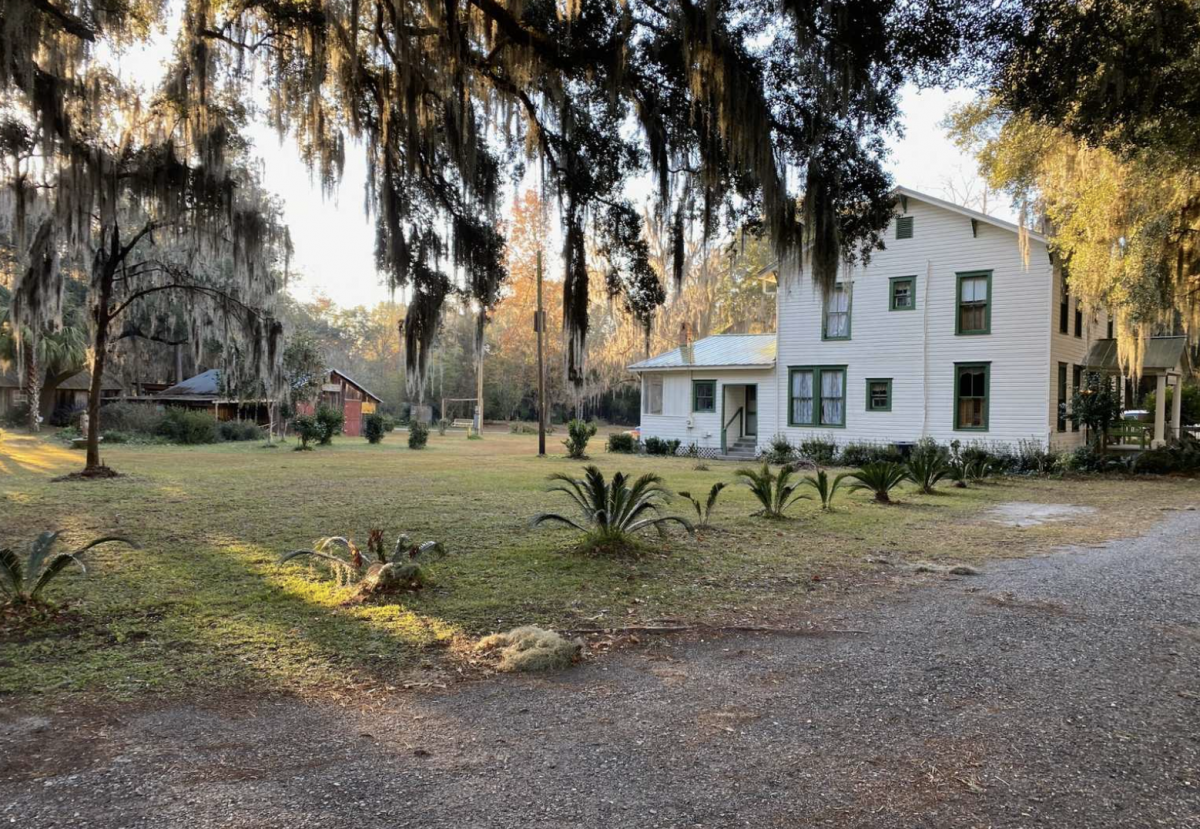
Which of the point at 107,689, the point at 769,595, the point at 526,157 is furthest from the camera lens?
the point at 526,157

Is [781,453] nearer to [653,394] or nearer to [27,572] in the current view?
[653,394]

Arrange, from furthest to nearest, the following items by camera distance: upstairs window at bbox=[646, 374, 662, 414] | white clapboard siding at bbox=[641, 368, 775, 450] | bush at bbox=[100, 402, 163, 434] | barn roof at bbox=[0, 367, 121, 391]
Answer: barn roof at bbox=[0, 367, 121, 391]
bush at bbox=[100, 402, 163, 434]
upstairs window at bbox=[646, 374, 662, 414]
white clapboard siding at bbox=[641, 368, 775, 450]

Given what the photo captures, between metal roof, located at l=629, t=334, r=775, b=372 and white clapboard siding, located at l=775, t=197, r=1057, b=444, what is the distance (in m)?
1.48

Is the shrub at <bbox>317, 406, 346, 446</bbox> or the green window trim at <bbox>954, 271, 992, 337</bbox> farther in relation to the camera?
the shrub at <bbox>317, 406, 346, 446</bbox>

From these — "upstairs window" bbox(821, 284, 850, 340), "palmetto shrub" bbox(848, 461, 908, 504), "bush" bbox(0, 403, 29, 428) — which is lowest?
"palmetto shrub" bbox(848, 461, 908, 504)

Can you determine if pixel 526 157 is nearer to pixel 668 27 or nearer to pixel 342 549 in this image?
pixel 668 27

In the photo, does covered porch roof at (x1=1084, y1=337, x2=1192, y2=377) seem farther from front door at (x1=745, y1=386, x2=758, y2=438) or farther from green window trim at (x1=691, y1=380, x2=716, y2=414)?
green window trim at (x1=691, y1=380, x2=716, y2=414)

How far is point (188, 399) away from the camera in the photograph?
31750 millimetres

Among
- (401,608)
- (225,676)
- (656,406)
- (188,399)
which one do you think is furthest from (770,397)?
(188,399)

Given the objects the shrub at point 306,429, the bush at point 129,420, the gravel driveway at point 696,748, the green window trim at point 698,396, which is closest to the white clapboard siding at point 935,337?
the green window trim at point 698,396

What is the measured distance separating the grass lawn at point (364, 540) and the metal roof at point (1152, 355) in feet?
21.3

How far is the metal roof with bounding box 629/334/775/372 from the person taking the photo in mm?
22656

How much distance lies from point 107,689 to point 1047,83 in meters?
7.68

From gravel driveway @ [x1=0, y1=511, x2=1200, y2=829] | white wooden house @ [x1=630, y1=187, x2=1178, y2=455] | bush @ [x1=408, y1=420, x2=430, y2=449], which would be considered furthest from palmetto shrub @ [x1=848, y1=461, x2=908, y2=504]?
bush @ [x1=408, y1=420, x2=430, y2=449]
